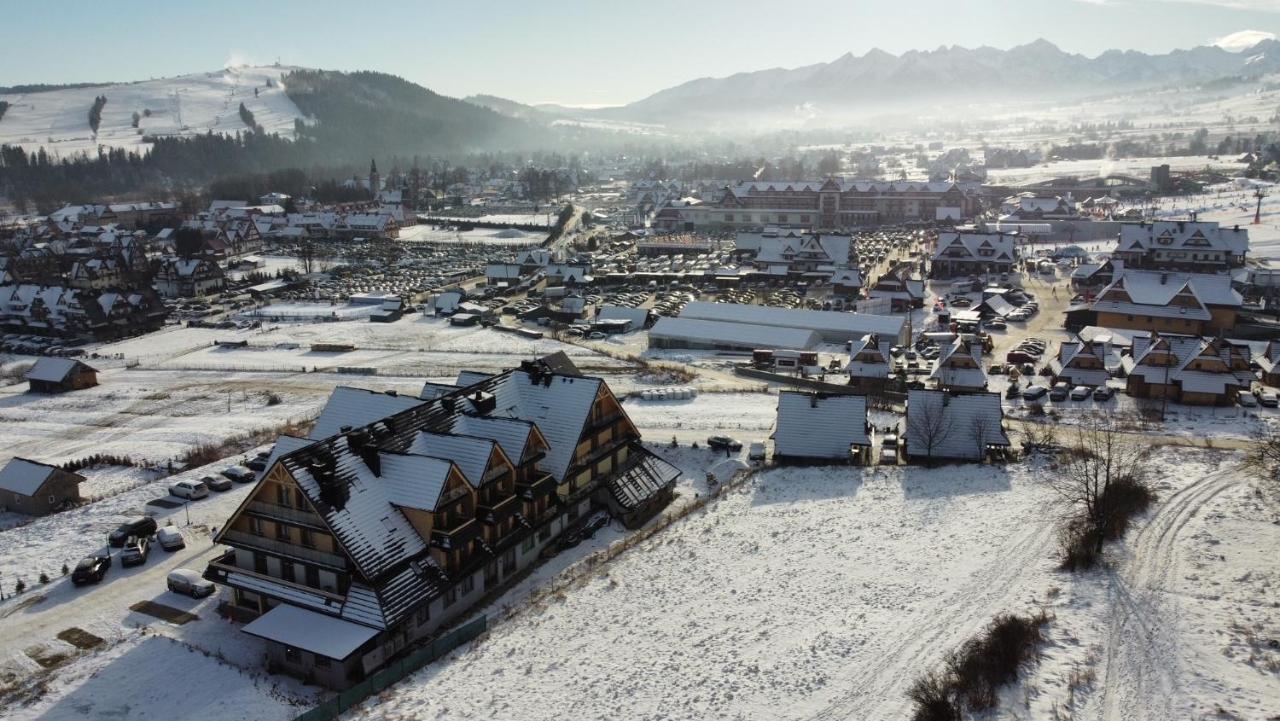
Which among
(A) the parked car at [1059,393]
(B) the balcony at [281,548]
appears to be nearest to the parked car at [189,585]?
(B) the balcony at [281,548]

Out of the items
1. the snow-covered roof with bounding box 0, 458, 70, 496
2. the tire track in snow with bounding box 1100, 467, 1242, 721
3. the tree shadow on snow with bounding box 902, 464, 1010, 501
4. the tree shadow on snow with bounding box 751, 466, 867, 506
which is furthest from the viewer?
the snow-covered roof with bounding box 0, 458, 70, 496

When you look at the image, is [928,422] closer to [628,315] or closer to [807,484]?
[807,484]

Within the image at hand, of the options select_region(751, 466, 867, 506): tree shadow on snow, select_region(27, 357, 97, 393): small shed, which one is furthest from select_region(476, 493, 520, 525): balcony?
select_region(27, 357, 97, 393): small shed

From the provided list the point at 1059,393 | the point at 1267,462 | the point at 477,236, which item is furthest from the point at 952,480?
the point at 477,236

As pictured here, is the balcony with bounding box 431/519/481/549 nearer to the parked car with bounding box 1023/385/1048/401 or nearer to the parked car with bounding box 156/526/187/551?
the parked car with bounding box 156/526/187/551

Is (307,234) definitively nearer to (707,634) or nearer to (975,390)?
(975,390)

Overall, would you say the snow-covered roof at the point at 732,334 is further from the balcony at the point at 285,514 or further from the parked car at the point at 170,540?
the balcony at the point at 285,514
